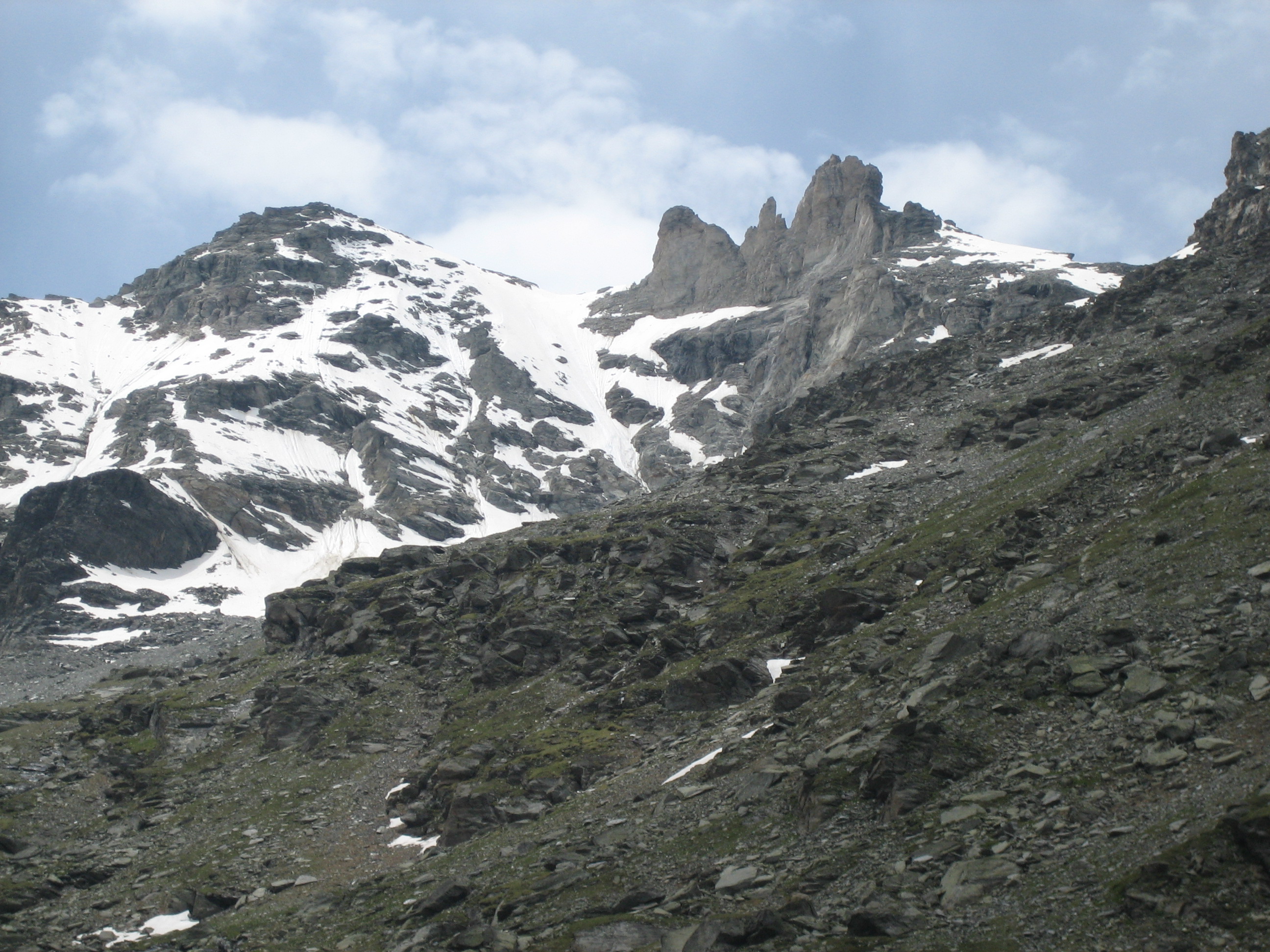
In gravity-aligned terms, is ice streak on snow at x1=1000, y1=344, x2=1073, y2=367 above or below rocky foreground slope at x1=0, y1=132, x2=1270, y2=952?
above

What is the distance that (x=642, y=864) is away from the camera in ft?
99.7

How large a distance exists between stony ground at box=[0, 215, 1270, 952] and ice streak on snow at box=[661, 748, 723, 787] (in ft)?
1.88

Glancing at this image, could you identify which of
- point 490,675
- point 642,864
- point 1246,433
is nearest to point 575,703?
point 490,675

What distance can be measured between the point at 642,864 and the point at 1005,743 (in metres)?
11.0

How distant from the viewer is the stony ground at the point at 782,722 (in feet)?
75.8

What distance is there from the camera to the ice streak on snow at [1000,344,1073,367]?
333ft

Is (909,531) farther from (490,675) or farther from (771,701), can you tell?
(490,675)

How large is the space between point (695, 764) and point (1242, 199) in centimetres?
10664

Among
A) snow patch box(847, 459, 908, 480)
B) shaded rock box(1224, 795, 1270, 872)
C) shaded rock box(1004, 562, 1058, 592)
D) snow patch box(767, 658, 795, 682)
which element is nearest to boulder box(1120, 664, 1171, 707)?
shaded rock box(1224, 795, 1270, 872)

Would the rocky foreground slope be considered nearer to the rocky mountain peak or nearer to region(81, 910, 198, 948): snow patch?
region(81, 910, 198, 948): snow patch

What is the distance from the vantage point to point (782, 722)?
39.0m

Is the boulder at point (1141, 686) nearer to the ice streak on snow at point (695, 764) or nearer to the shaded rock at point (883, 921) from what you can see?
the shaded rock at point (883, 921)

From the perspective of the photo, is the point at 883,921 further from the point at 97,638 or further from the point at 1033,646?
the point at 97,638

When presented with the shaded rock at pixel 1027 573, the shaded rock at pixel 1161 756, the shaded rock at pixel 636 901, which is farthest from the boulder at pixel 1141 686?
the shaded rock at pixel 636 901
